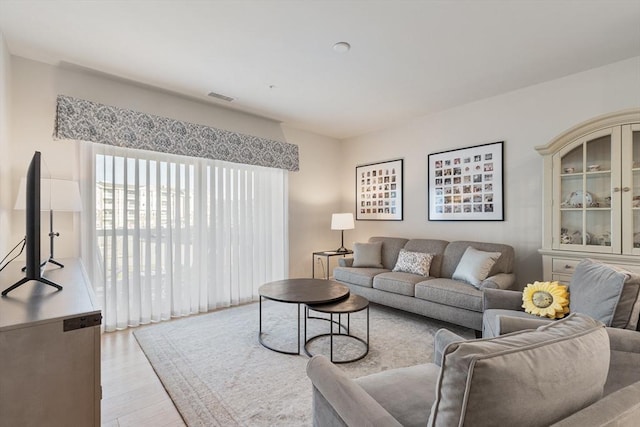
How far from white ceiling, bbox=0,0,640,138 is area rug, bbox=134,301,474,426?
8.48ft

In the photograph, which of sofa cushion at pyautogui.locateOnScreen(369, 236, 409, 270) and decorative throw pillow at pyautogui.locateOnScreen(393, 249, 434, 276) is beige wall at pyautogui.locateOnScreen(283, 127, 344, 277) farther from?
decorative throw pillow at pyautogui.locateOnScreen(393, 249, 434, 276)

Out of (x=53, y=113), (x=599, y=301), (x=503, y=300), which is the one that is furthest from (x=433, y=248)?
(x=53, y=113)

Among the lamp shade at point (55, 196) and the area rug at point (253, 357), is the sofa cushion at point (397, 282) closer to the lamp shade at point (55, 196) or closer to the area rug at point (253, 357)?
the area rug at point (253, 357)

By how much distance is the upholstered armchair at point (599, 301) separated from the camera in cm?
157

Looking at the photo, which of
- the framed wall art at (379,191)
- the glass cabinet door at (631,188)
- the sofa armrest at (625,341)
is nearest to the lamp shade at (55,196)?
the sofa armrest at (625,341)

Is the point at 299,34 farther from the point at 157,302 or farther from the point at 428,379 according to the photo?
the point at 157,302

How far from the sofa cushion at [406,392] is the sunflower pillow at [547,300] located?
1136 mm

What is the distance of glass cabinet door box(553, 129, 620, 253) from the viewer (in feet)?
8.58

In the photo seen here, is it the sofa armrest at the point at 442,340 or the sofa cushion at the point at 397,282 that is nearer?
the sofa armrest at the point at 442,340

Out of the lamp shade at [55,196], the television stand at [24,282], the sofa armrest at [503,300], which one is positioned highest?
the lamp shade at [55,196]

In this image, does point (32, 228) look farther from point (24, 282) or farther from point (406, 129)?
point (406, 129)

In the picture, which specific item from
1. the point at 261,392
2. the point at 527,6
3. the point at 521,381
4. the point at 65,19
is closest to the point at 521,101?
the point at 527,6

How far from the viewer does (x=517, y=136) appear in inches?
135

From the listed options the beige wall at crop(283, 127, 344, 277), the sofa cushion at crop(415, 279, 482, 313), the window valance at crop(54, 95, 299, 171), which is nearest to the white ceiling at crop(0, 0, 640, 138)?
the window valance at crop(54, 95, 299, 171)
